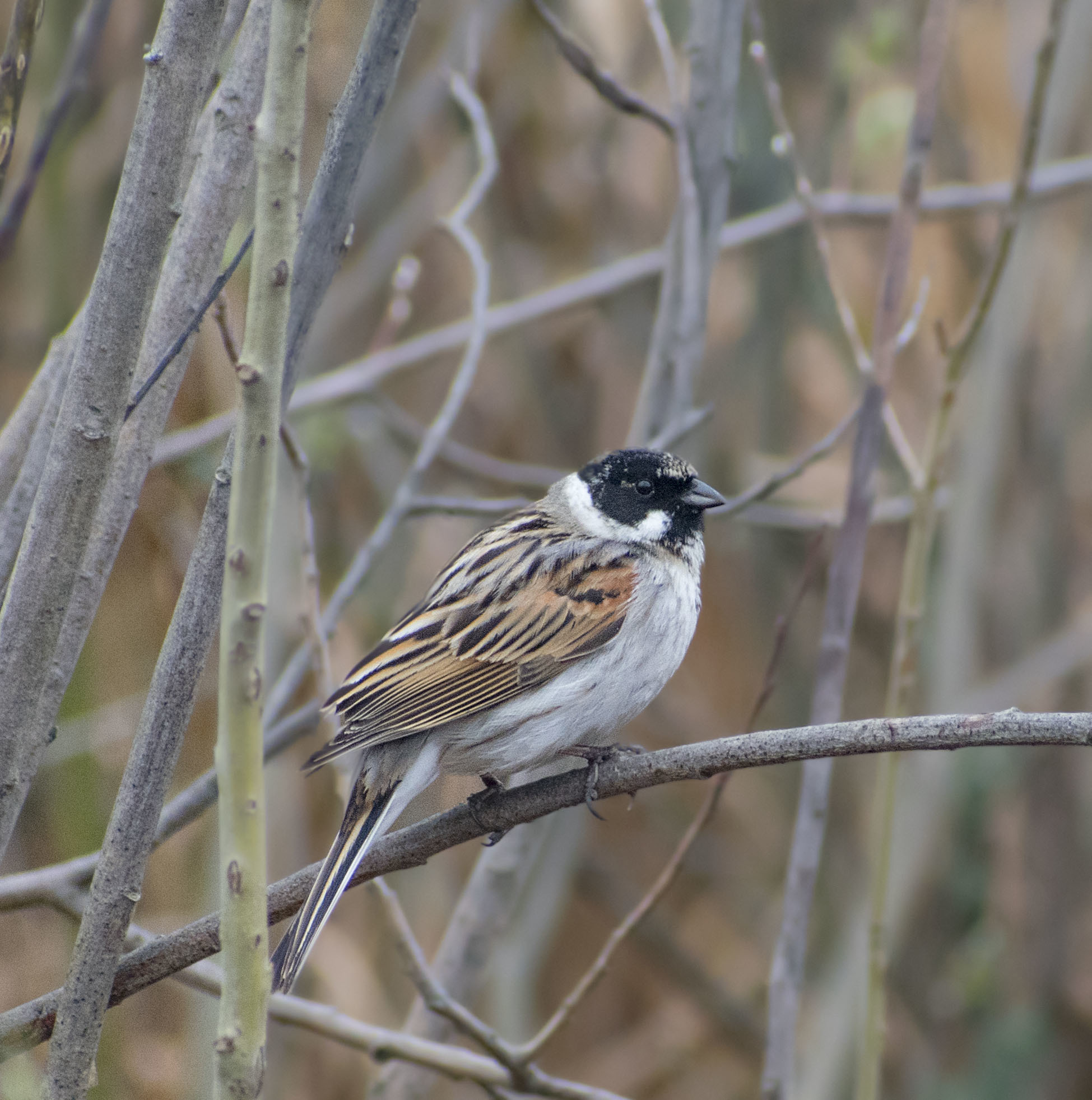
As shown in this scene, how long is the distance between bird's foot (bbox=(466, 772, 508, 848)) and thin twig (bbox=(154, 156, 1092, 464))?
1.57 meters

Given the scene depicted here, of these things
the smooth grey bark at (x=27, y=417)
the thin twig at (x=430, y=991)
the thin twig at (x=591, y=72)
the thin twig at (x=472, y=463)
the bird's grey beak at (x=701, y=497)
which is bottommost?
the thin twig at (x=430, y=991)

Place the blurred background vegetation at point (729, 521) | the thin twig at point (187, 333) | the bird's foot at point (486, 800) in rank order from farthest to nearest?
the blurred background vegetation at point (729, 521)
the bird's foot at point (486, 800)
the thin twig at point (187, 333)

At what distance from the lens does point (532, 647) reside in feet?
9.36

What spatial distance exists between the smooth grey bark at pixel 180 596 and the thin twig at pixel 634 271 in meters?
1.86

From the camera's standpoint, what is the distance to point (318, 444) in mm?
4227

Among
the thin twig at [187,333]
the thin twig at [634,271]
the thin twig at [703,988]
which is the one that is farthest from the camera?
the thin twig at [703,988]

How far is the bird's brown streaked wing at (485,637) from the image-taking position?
2.65 metres

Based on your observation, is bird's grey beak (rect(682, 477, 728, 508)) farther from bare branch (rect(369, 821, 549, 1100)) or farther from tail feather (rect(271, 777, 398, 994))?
tail feather (rect(271, 777, 398, 994))

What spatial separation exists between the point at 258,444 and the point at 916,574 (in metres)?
1.70

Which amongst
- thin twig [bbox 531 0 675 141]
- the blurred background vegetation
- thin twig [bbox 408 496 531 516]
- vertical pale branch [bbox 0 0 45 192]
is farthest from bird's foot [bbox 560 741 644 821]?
the blurred background vegetation

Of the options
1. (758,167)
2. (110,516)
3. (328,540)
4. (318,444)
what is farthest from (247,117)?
(758,167)

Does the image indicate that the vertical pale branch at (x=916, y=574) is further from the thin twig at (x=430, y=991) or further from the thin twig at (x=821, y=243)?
the thin twig at (x=430, y=991)

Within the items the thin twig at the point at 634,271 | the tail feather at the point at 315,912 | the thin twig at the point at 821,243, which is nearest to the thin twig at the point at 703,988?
the thin twig at the point at 634,271

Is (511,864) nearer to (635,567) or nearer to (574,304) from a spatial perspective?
(635,567)
